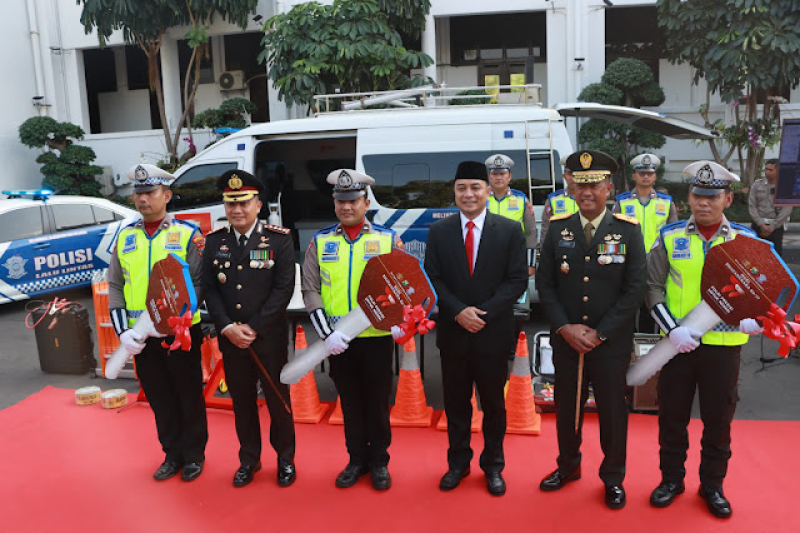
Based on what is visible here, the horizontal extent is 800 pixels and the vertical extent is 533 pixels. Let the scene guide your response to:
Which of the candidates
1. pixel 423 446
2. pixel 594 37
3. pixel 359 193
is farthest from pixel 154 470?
pixel 594 37

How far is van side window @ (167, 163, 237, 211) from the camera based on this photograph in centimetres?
859

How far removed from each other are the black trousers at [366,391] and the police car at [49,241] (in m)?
6.55

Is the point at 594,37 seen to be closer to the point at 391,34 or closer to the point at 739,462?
the point at 391,34

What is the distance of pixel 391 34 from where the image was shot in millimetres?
13312

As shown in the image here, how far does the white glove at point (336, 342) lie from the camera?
3.71 metres

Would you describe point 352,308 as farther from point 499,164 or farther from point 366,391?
point 499,164

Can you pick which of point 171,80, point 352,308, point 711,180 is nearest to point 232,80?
point 171,80

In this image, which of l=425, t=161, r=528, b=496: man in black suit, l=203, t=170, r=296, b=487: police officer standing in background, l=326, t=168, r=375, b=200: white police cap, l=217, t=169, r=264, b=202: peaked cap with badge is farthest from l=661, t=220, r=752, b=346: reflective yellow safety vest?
l=217, t=169, r=264, b=202: peaked cap with badge

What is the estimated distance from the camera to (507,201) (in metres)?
6.72

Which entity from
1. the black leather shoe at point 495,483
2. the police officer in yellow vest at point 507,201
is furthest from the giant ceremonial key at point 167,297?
the police officer in yellow vest at point 507,201

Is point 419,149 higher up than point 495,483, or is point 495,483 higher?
point 419,149

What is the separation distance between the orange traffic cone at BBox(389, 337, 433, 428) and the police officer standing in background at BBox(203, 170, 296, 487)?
1132mm

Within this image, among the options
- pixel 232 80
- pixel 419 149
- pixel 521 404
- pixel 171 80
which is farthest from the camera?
pixel 232 80

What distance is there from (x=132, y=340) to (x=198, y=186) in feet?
16.8
